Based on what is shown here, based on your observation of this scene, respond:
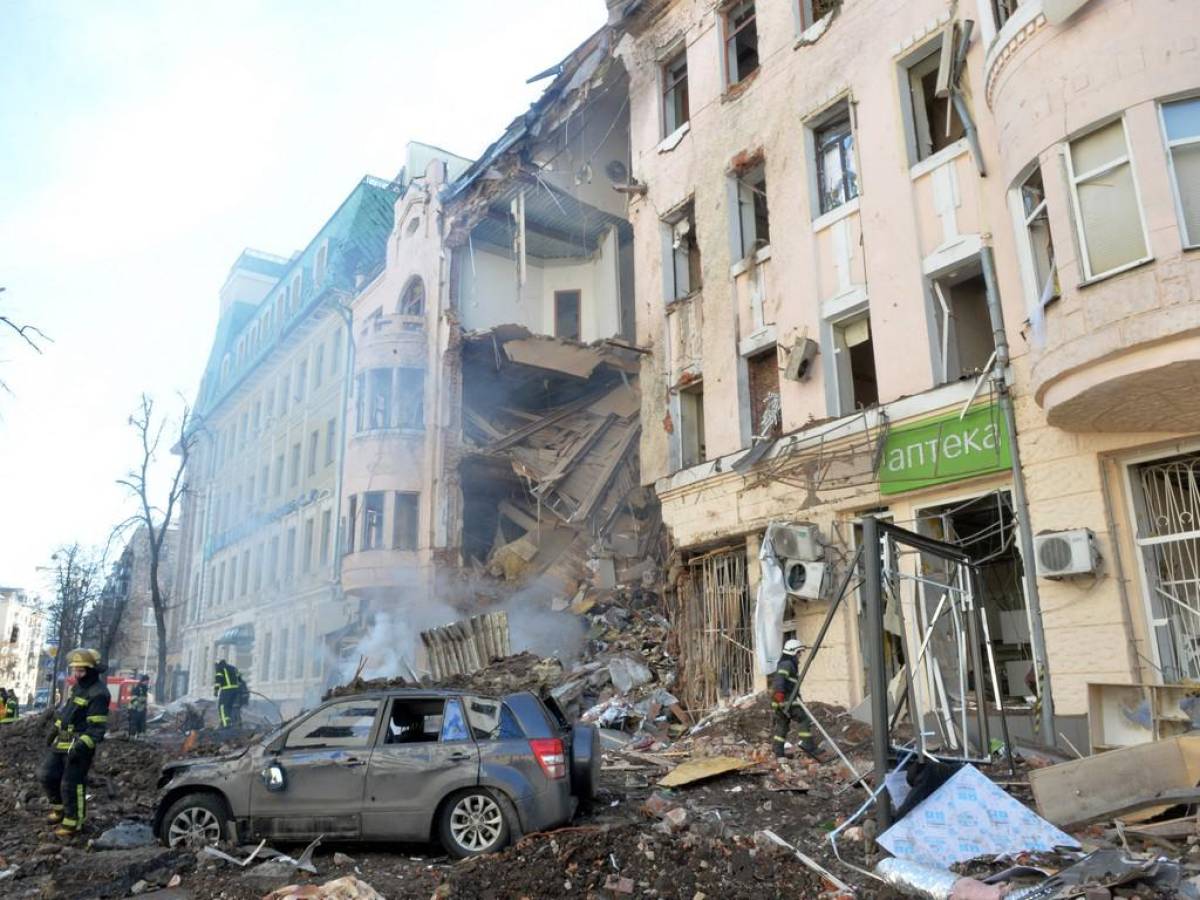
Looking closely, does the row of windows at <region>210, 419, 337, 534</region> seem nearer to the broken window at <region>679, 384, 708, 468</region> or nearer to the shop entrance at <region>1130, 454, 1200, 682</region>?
the broken window at <region>679, 384, 708, 468</region>

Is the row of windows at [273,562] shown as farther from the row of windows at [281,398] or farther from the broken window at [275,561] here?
the row of windows at [281,398]

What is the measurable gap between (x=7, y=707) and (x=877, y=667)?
70.2 ft

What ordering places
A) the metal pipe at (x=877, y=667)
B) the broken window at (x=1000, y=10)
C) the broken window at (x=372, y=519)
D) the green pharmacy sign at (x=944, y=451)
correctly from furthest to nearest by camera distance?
the broken window at (x=372, y=519), the broken window at (x=1000, y=10), the green pharmacy sign at (x=944, y=451), the metal pipe at (x=877, y=667)

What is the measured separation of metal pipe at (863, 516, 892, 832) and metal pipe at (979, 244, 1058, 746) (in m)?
3.79

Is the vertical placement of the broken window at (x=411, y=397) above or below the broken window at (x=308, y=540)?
above

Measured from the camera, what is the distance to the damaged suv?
756 cm

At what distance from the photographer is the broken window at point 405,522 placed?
24.2 meters

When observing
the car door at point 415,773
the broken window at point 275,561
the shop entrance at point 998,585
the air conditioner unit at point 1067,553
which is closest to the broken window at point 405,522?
the broken window at point 275,561

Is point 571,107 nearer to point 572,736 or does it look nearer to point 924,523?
point 924,523

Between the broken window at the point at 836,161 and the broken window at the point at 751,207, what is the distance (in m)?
1.37

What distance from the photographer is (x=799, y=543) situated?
12727 mm

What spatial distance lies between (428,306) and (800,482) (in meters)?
15.3

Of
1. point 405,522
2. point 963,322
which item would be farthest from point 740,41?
point 405,522

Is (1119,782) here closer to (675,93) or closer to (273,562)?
(675,93)
